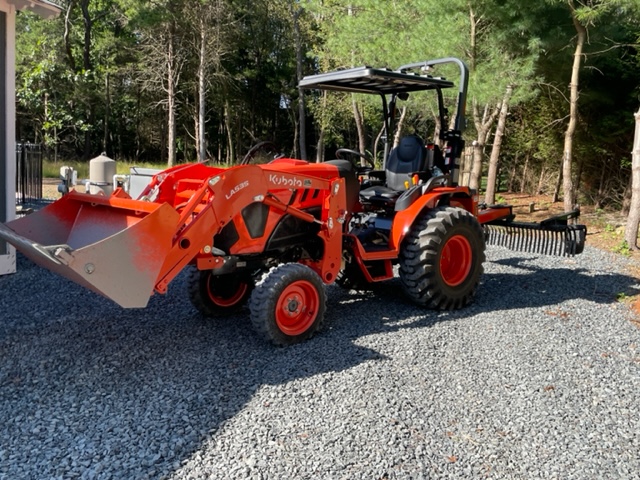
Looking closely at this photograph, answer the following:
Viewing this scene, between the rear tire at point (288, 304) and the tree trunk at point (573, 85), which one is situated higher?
the tree trunk at point (573, 85)

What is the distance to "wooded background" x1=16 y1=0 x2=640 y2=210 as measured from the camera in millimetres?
10164

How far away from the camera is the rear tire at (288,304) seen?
14.3ft

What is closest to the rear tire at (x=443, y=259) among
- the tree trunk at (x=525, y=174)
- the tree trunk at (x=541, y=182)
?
the tree trunk at (x=541, y=182)

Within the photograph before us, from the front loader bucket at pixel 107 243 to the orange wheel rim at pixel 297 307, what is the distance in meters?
1.04

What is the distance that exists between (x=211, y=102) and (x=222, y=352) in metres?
27.6

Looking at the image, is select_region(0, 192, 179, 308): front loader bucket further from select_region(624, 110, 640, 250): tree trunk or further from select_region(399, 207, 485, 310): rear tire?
select_region(624, 110, 640, 250): tree trunk

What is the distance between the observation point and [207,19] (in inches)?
907

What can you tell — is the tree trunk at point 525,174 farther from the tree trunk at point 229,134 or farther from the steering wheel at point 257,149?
the tree trunk at point 229,134

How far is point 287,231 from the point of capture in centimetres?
490

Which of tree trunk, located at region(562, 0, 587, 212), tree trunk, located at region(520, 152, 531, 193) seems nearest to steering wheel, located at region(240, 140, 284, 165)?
tree trunk, located at region(562, 0, 587, 212)

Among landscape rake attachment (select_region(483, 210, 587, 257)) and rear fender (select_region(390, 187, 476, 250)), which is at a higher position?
rear fender (select_region(390, 187, 476, 250))

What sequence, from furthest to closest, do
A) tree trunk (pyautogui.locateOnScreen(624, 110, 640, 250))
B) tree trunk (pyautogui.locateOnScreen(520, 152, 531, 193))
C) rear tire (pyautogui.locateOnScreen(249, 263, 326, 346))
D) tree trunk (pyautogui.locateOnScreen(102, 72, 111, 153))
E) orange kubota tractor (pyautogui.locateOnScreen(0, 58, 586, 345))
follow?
1. tree trunk (pyautogui.locateOnScreen(102, 72, 111, 153))
2. tree trunk (pyautogui.locateOnScreen(520, 152, 531, 193))
3. tree trunk (pyautogui.locateOnScreen(624, 110, 640, 250))
4. rear tire (pyautogui.locateOnScreen(249, 263, 326, 346))
5. orange kubota tractor (pyautogui.locateOnScreen(0, 58, 586, 345))

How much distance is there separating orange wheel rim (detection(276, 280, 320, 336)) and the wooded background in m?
6.26

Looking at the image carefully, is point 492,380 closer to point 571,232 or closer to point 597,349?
point 597,349
